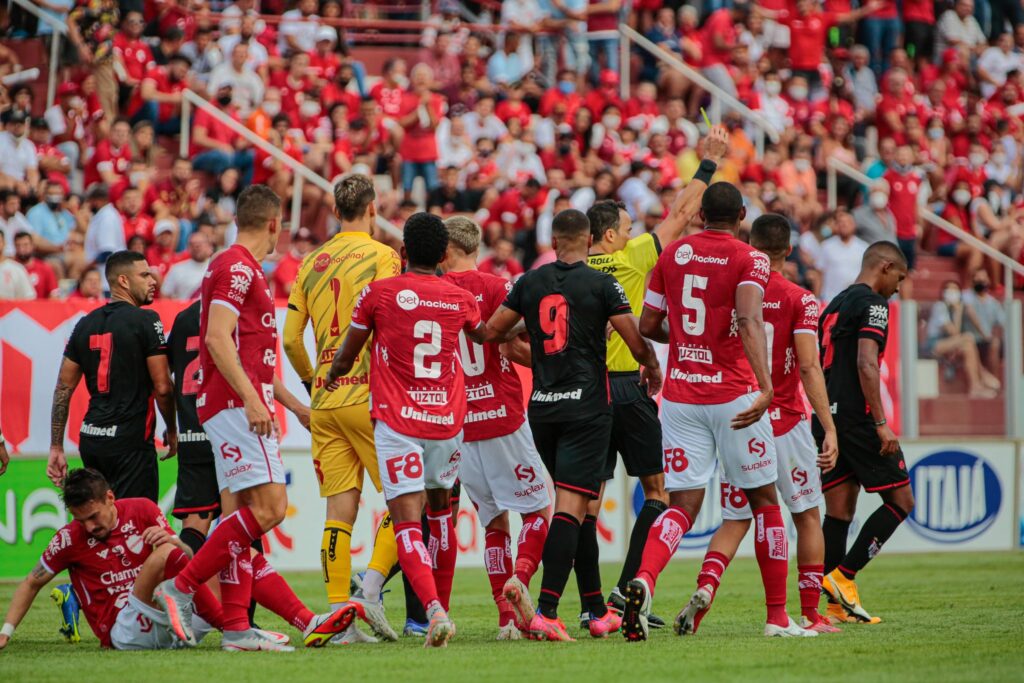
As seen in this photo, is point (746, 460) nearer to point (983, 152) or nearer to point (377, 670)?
point (377, 670)

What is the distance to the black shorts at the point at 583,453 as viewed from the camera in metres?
8.91

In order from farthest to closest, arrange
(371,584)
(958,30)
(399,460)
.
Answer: (958,30)
(371,584)
(399,460)

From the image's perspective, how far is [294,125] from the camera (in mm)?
21031

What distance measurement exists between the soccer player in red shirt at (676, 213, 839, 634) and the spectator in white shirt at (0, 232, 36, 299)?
379 inches

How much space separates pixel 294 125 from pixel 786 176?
7.98 m

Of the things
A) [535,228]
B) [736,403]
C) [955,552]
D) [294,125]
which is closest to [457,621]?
[736,403]

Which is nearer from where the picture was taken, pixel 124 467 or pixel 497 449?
pixel 497 449

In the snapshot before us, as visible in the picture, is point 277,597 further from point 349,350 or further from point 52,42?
point 52,42

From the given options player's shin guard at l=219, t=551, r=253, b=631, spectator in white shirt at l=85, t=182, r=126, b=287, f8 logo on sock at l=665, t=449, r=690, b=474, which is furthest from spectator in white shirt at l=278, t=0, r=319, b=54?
player's shin guard at l=219, t=551, r=253, b=631

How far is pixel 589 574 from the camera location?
31.6ft

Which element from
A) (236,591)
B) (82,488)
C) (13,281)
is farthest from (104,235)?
(236,591)

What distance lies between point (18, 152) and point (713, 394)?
42.1 feet

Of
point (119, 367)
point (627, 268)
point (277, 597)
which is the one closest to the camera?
point (277, 597)

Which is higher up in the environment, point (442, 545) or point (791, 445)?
point (791, 445)
